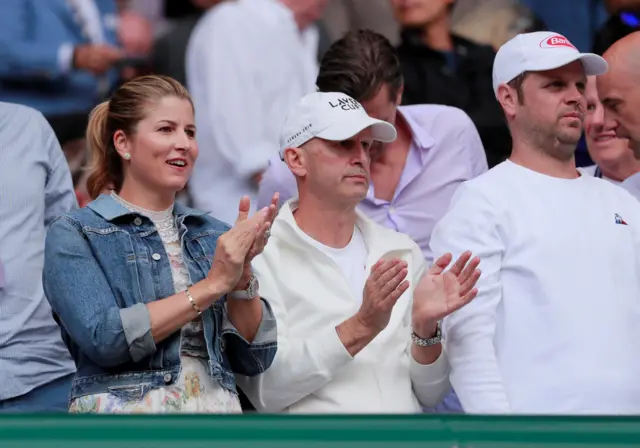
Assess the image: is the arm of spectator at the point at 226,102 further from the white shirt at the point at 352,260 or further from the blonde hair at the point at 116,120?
the blonde hair at the point at 116,120

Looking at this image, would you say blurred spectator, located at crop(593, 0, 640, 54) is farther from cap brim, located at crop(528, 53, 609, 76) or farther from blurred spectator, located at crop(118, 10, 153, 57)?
blurred spectator, located at crop(118, 10, 153, 57)

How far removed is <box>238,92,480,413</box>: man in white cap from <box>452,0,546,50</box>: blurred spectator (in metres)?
1.33

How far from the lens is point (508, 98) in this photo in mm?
2936

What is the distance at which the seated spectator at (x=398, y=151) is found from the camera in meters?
3.38

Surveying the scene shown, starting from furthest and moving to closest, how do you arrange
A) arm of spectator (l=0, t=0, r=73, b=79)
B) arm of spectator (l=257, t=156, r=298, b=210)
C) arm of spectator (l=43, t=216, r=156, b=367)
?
arm of spectator (l=0, t=0, r=73, b=79)
arm of spectator (l=257, t=156, r=298, b=210)
arm of spectator (l=43, t=216, r=156, b=367)

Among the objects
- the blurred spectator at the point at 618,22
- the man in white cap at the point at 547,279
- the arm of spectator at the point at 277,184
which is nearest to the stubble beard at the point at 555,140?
the man in white cap at the point at 547,279

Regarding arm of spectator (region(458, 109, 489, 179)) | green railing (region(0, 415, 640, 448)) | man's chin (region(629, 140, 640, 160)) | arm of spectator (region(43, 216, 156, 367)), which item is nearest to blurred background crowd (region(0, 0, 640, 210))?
arm of spectator (region(458, 109, 489, 179))

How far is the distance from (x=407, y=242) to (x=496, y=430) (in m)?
1.20

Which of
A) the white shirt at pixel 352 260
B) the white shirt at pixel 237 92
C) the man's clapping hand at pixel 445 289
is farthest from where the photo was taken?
the white shirt at pixel 237 92

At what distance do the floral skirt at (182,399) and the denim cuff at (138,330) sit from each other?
10 centimetres

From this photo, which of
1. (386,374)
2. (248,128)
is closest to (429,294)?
(386,374)

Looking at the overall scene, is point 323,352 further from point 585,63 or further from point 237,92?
point 237,92

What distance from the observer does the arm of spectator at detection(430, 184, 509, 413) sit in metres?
2.65

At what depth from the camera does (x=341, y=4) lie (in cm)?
436
